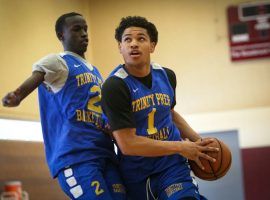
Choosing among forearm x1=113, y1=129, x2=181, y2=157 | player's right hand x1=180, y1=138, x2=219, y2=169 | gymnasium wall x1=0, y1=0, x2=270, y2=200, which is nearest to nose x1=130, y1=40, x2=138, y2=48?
forearm x1=113, y1=129, x2=181, y2=157

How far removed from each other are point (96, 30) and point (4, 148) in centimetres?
341

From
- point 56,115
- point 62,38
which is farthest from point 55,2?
point 56,115

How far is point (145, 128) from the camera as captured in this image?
2.98 m

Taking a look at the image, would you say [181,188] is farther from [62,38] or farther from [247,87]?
[247,87]

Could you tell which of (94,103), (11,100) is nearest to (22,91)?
(11,100)

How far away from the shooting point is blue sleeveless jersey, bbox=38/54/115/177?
311 centimetres

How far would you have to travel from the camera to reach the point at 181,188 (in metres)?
2.91

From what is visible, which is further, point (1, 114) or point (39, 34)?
point (39, 34)

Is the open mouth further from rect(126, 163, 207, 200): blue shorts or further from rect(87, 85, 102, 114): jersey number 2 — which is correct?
rect(126, 163, 207, 200): blue shorts

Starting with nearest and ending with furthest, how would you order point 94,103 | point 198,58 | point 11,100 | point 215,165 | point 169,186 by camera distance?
point 11,100
point 169,186
point 215,165
point 94,103
point 198,58

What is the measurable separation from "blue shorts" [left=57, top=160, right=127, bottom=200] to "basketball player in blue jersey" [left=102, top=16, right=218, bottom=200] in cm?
9

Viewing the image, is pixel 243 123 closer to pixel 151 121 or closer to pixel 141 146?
pixel 151 121

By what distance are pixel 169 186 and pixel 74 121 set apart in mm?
753

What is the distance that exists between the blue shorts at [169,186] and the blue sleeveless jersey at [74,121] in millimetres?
323
